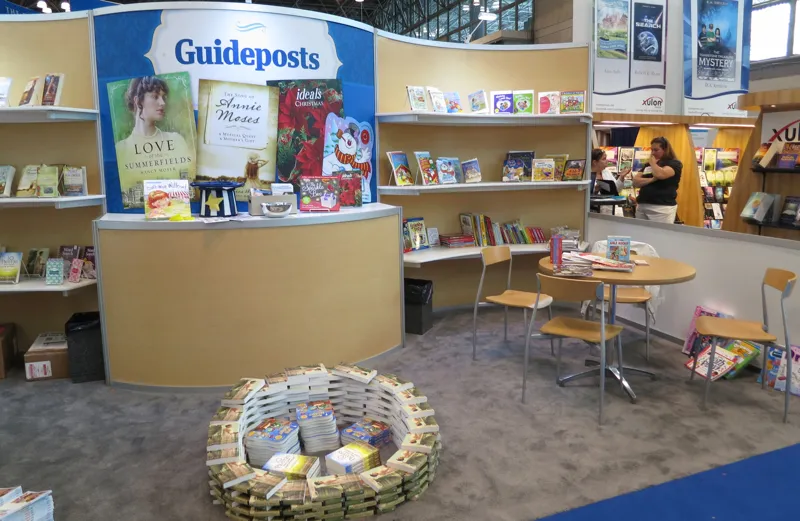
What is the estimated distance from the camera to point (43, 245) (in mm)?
4848

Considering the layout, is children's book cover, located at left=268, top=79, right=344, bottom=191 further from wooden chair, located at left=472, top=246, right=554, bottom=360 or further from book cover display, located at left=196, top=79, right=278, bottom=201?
wooden chair, located at left=472, top=246, right=554, bottom=360

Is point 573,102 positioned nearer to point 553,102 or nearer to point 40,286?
point 553,102

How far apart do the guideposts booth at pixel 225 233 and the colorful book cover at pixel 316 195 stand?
0.17 m

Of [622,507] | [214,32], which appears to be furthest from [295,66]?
[622,507]

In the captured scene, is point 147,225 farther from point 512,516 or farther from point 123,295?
point 512,516

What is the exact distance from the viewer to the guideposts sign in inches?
175

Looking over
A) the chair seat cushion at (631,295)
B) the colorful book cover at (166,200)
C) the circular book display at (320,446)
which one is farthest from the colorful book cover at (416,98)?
the circular book display at (320,446)

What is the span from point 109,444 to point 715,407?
3645mm

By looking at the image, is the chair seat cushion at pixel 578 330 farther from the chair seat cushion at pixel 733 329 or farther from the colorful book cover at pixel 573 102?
the colorful book cover at pixel 573 102

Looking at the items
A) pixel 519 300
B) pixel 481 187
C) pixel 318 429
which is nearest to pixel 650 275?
pixel 519 300

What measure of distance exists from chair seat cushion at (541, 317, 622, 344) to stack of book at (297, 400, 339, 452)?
4.86 feet

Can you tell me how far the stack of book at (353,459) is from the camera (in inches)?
116

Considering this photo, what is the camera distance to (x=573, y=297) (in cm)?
371

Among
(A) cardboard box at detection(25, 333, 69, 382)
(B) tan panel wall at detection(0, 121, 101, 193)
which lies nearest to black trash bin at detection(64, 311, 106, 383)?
(A) cardboard box at detection(25, 333, 69, 382)
